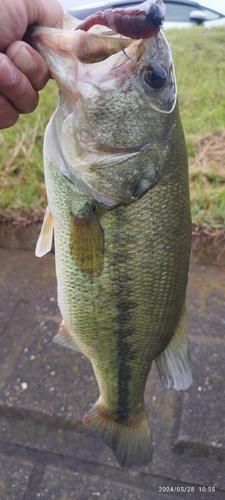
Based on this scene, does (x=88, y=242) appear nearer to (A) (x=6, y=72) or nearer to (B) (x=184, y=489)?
(A) (x=6, y=72)

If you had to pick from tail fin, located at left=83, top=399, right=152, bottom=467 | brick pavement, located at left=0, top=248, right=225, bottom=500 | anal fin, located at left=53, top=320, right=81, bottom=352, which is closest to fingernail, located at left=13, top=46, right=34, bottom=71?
anal fin, located at left=53, top=320, right=81, bottom=352

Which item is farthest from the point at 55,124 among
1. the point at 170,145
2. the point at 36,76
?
the point at 170,145

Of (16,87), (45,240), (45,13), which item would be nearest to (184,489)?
(45,240)

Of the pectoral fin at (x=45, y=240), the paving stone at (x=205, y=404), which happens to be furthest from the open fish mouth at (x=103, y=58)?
the paving stone at (x=205, y=404)

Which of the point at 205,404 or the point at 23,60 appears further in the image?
the point at 205,404

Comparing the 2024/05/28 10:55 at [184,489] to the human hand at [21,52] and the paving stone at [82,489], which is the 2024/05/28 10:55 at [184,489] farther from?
the human hand at [21,52]
